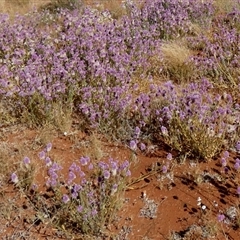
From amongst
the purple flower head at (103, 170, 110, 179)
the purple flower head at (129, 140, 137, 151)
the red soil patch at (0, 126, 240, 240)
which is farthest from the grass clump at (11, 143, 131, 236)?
the purple flower head at (129, 140, 137, 151)

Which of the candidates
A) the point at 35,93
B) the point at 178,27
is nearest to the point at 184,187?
the point at 35,93

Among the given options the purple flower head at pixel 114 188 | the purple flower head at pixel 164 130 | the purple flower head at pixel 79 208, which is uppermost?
the purple flower head at pixel 79 208

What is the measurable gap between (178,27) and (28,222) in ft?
15.3

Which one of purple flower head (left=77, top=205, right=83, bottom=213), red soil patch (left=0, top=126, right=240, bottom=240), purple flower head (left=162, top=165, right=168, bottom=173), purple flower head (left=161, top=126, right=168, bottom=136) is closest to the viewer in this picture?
purple flower head (left=77, top=205, right=83, bottom=213)

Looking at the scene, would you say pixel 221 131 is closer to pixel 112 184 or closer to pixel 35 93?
pixel 112 184

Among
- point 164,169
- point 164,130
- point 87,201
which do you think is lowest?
point 164,169

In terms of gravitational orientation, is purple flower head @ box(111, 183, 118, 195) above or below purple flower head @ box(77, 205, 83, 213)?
below

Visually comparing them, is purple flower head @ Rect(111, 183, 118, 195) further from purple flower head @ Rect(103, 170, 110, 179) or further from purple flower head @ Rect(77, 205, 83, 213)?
purple flower head @ Rect(77, 205, 83, 213)

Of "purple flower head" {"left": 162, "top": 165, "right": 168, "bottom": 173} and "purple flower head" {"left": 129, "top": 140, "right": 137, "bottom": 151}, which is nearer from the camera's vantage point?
"purple flower head" {"left": 162, "top": 165, "right": 168, "bottom": 173}

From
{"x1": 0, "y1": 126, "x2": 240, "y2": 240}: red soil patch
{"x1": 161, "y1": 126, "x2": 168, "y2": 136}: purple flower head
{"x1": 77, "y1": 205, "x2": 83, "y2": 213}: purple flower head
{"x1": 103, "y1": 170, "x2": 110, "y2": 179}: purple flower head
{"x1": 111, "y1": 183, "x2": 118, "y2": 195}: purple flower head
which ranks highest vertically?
{"x1": 103, "y1": 170, "x2": 110, "y2": 179}: purple flower head

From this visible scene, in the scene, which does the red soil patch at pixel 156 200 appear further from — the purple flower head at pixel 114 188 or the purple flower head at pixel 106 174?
the purple flower head at pixel 106 174

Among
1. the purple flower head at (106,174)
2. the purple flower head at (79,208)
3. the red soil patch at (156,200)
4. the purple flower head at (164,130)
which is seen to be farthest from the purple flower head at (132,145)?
the purple flower head at (79,208)

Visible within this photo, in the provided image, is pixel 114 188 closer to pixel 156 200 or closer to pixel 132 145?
pixel 156 200

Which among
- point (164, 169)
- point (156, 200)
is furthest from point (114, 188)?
point (164, 169)
